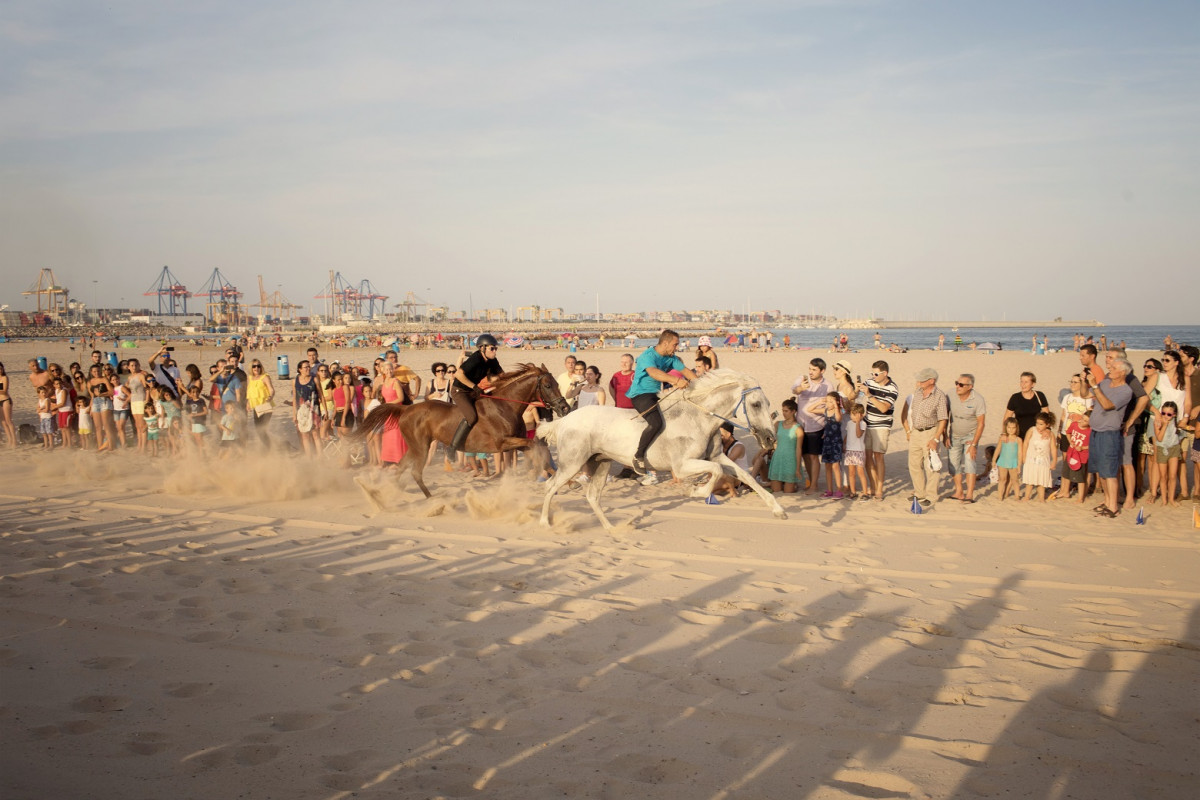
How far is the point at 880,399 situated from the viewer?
9.80m

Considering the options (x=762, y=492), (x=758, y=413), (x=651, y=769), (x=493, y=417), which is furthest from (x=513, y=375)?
(x=651, y=769)

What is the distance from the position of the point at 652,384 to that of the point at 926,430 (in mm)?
4021

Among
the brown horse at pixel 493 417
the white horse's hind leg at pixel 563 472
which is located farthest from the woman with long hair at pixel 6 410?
the white horse's hind leg at pixel 563 472

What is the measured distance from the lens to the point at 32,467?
11922mm

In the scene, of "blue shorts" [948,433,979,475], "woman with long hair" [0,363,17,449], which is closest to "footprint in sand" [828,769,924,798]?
"blue shorts" [948,433,979,475]

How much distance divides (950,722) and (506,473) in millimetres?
8444

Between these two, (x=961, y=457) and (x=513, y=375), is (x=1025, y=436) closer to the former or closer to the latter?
(x=961, y=457)

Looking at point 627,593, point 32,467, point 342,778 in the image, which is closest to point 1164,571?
point 627,593

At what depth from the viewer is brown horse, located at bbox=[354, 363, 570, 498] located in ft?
31.6

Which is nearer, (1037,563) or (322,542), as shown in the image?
(1037,563)

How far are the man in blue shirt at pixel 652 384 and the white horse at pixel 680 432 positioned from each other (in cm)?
8

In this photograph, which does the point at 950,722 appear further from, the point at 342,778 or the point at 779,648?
the point at 342,778

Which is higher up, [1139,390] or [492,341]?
[492,341]

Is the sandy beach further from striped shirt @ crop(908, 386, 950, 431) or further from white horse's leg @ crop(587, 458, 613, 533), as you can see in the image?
striped shirt @ crop(908, 386, 950, 431)
